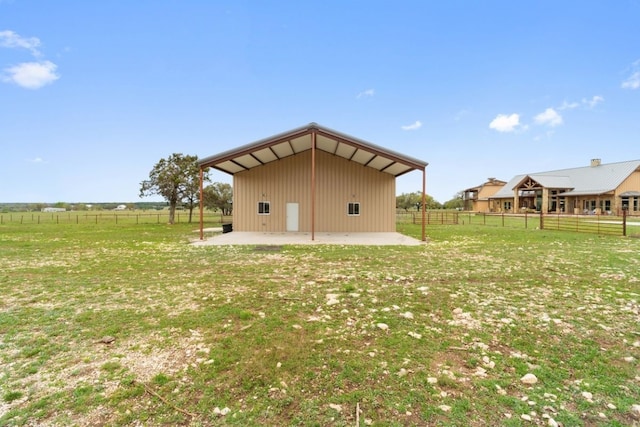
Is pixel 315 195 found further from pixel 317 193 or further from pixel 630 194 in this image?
pixel 630 194

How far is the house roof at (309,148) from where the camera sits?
42.8 feet

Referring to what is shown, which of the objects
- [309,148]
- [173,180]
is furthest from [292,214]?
[173,180]

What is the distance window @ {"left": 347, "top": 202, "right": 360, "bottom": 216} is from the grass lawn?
1157 cm

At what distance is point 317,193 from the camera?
1780 cm

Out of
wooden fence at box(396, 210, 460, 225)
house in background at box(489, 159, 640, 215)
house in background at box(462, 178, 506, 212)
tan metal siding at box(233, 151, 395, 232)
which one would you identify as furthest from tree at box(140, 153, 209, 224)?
house in background at box(462, 178, 506, 212)

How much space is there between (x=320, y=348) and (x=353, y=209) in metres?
15.2

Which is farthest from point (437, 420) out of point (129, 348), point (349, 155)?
point (349, 155)

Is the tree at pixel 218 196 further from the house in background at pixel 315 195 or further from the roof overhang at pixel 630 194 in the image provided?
the roof overhang at pixel 630 194

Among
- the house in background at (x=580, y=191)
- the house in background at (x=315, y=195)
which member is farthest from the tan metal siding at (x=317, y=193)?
the house in background at (x=580, y=191)

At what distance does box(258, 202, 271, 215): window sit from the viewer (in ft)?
58.9

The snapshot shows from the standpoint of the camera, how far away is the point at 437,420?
205cm

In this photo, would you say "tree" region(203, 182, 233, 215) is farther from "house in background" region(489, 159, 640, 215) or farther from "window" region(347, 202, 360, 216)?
"house in background" region(489, 159, 640, 215)

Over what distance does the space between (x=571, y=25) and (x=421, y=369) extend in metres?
22.8

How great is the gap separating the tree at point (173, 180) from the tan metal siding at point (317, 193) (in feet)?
33.3
